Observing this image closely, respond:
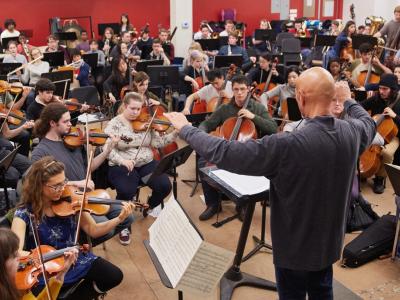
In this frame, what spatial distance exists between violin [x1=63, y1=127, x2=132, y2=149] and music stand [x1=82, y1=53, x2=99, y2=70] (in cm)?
451

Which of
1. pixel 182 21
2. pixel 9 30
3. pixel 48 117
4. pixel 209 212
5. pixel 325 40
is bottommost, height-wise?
pixel 209 212

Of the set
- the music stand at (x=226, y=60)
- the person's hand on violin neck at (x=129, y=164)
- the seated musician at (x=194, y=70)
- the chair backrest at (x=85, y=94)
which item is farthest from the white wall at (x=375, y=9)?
the person's hand on violin neck at (x=129, y=164)

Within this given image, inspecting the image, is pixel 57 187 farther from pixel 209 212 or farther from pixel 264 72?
pixel 264 72

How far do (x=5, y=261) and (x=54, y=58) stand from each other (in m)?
6.65

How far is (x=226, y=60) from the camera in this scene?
7.67m

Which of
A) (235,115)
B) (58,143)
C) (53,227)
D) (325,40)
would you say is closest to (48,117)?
(58,143)

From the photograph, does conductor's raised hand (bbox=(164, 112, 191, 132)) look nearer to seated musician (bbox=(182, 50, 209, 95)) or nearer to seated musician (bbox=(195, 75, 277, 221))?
seated musician (bbox=(195, 75, 277, 221))

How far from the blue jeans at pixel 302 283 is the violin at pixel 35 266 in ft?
3.78

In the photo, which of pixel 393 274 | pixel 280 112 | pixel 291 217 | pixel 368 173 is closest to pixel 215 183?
pixel 291 217

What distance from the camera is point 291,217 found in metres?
2.09

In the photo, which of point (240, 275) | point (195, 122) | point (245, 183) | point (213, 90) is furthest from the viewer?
point (213, 90)

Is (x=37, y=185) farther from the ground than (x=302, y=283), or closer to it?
farther from the ground

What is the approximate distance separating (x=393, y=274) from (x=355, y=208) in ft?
2.60

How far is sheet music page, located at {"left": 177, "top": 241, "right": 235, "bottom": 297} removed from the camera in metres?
1.95
